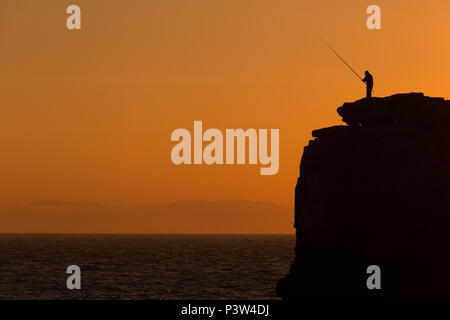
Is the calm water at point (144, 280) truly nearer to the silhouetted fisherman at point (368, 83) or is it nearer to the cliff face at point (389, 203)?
the cliff face at point (389, 203)

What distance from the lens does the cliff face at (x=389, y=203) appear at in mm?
32375

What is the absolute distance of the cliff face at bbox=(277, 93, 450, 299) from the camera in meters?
32.4

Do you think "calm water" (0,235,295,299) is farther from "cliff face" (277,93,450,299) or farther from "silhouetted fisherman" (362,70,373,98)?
"silhouetted fisherman" (362,70,373,98)

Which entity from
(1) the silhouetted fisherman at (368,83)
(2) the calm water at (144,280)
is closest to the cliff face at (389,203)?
(1) the silhouetted fisherman at (368,83)

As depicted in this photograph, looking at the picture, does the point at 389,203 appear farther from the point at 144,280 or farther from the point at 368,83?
the point at 144,280

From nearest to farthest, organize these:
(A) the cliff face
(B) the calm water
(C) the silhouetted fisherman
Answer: (A) the cliff face → (C) the silhouetted fisherman → (B) the calm water

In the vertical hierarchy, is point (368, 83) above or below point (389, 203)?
above

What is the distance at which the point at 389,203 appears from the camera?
108ft

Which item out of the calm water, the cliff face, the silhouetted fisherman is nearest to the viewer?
the cliff face

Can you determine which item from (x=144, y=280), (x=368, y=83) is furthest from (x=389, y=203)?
(x=144, y=280)

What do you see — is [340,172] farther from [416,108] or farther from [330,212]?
[416,108]

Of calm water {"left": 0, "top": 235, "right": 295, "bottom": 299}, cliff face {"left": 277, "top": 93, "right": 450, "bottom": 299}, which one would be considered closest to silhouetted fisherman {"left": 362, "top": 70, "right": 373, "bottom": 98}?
cliff face {"left": 277, "top": 93, "right": 450, "bottom": 299}
